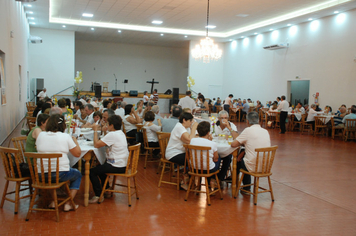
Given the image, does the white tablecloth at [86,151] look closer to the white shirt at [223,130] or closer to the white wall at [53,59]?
the white shirt at [223,130]

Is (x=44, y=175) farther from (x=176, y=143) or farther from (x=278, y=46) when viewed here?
(x=278, y=46)

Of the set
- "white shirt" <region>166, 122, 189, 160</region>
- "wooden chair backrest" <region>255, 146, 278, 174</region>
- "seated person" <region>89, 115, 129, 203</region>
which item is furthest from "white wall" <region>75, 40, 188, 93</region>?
"wooden chair backrest" <region>255, 146, 278, 174</region>

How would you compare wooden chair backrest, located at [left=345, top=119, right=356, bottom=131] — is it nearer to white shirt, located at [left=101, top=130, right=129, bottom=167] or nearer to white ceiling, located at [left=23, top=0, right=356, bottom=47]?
white ceiling, located at [left=23, top=0, right=356, bottom=47]

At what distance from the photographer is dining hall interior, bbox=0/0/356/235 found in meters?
3.55

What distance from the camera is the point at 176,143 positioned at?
15.1 ft

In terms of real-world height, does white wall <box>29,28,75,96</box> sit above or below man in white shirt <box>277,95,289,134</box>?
above

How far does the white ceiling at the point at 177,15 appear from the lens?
470 inches

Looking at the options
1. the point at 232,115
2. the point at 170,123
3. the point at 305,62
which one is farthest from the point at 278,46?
the point at 170,123

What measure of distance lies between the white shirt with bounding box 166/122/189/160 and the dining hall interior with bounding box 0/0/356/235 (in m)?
0.55

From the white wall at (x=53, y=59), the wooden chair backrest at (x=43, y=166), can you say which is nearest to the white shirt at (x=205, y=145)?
the wooden chair backrest at (x=43, y=166)

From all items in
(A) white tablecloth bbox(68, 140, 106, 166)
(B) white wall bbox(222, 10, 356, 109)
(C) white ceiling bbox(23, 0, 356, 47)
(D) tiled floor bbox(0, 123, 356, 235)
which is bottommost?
(D) tiled floor bbox(0, 123, 356, 235)

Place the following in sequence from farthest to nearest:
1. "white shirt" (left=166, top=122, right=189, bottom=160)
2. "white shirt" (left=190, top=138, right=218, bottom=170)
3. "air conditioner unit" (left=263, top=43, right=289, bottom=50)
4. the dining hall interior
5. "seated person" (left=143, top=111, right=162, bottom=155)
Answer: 1. "air conditioner unit" (left=263, top=43, right=289, bottom=50)
2. "seated person" (left=143, top=111, right=162, bottom=155)
3. "white shirt" (left=166, top=122, right=189, bottom=160)
4. "white shirt" (left=190, top=138, right=218, bottom=170)
5. the dining hall interior

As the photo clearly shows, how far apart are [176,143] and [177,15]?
10540 mm

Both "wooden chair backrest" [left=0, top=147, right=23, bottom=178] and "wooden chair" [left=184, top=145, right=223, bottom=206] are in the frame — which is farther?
"wooden chair" [left=184, top=145, right=223, bottom=206]
